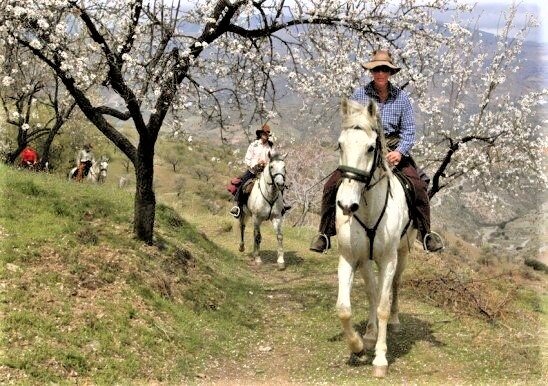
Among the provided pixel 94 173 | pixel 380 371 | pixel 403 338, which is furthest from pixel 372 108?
pixel 94 173

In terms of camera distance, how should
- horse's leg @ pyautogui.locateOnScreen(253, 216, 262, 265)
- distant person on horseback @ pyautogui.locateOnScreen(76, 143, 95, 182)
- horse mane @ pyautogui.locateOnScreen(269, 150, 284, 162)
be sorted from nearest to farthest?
horse mane @ pyautogui.locateOnScreen(269, 150, 284, 162)
horse's leg @ pyautogui.locateOnScreen(253, 216, 262, 265)
distant person on horseback @ pyautogui.locateOnScreen(76, 143, 95, 182)

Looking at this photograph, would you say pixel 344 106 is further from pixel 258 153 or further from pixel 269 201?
pixel 258 153

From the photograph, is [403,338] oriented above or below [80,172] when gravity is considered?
below

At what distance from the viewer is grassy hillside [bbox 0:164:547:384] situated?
7.23 meters

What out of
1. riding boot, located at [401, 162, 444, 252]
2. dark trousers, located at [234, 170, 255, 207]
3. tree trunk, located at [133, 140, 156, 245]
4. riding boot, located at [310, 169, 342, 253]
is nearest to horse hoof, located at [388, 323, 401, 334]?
riding boot, located at [401, 162, 444, 252]

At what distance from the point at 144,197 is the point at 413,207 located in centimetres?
608

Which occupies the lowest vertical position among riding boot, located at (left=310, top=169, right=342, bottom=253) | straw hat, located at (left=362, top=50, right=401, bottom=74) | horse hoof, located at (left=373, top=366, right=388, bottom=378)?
horse hoof, located at (left=373, top=366, right=388, bottom=378)

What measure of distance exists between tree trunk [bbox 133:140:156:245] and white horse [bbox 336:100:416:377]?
18.3 ft

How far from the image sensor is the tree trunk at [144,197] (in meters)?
11.9

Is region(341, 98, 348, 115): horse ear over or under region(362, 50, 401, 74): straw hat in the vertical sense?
under

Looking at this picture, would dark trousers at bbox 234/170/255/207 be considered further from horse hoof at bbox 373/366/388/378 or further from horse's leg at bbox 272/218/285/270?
horse hoof at bbox 373/366/388/378

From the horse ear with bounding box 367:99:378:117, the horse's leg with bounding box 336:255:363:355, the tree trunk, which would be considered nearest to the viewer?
the horse ear with bounding box 367:99:378:117

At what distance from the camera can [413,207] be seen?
878 centimetres

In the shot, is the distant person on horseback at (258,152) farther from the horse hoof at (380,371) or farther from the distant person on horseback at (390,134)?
the horse hoof at (380,371)
